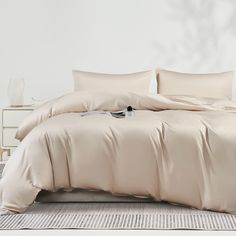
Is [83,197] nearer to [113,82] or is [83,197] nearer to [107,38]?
[113,82]

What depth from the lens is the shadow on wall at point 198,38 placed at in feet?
17.9

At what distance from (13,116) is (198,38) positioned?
2.07 m

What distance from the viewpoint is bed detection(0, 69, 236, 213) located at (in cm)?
286

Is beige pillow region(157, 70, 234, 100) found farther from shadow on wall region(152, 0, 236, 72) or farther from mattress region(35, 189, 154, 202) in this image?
mattress region(35, 189, 154, 202)

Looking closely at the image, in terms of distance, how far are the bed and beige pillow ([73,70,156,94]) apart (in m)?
1.84

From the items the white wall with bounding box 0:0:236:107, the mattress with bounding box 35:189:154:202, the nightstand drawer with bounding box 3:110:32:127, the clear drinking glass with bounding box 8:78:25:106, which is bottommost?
the mattress with bounding box 35:189:154:202

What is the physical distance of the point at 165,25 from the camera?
18.0ft

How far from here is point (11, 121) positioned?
520cm

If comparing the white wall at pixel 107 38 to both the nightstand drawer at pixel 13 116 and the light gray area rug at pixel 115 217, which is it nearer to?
the nightstand drawer at pixel 13 116

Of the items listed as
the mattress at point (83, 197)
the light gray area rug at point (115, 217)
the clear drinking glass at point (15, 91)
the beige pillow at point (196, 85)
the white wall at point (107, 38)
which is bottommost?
the light gray area rug at point (115, 217)

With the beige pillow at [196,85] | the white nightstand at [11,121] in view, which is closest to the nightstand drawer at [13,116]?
the white nightstand at [11,121]

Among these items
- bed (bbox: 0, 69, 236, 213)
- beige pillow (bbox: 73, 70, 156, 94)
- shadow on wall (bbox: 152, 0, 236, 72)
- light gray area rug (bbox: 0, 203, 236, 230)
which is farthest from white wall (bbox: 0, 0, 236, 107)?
light gray area rug (bbox: 0, 203, 236, 230)

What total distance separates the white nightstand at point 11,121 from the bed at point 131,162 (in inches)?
86.5

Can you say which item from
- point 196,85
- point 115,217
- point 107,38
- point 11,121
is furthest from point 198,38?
point 115,217
